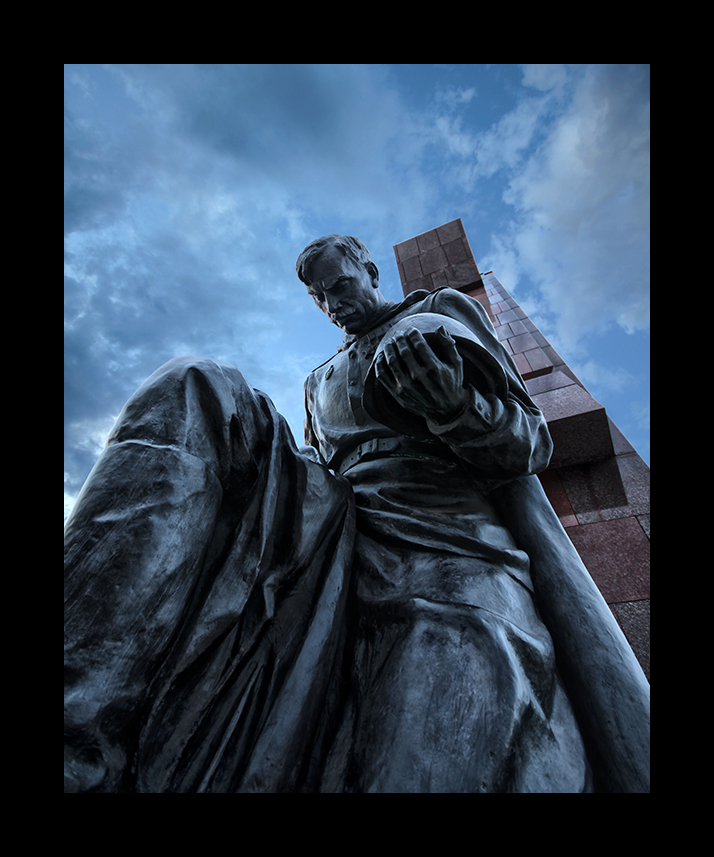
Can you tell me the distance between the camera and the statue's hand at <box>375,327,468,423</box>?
1819 mm

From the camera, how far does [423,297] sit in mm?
2875

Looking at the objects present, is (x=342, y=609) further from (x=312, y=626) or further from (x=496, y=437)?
(x=496, y=437)

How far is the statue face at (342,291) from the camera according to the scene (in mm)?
2787

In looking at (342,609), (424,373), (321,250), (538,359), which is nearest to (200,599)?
(342,609)

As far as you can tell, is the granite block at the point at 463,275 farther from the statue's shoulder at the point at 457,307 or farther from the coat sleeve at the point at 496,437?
the coat sleeve at the point at 496,437

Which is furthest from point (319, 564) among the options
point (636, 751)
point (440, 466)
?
point (636, 751)

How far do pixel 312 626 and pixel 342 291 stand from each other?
1.88 metres

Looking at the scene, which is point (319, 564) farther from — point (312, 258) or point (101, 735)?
point (312, 258)

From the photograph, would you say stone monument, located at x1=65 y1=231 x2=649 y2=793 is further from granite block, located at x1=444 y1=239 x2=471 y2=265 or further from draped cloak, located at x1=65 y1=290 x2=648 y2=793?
granite block, located at x1=444 y1=239 x2=471 y2=265

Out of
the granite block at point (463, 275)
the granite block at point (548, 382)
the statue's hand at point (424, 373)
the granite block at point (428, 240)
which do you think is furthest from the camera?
the granite block at point (428, 240)

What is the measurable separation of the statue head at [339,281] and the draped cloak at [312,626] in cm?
113

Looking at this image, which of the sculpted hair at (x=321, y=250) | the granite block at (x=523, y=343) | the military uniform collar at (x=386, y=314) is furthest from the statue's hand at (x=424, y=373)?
the granite block at (x=523, y=343)

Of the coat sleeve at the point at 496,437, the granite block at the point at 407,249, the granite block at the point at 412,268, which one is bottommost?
the coat sleeve at the point at 496,437

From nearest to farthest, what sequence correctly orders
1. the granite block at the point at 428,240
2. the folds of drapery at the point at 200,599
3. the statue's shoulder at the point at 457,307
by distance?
the folds of drapery at the point at 200,599
the statue's shoulder at the point at 457,307
the granite block at the point at 428,240
